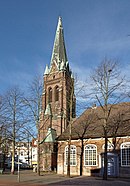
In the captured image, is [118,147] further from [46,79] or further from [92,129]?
[46,79]

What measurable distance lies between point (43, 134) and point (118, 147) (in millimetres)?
20338

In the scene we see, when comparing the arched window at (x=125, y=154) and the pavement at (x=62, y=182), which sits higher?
the arched window at (x=125, y=154)

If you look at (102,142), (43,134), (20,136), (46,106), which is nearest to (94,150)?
(102,142)

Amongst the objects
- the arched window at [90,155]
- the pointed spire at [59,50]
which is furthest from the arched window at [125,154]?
the pointed spire at [59,50]

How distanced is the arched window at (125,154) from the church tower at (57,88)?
2087 centimetres

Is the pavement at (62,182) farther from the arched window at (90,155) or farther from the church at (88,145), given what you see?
the arched window at (90,155)

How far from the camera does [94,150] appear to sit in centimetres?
3350

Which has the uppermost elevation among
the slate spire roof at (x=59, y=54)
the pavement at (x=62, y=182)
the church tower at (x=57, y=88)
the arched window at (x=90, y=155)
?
the slate spire roof at (x=59, y=54)

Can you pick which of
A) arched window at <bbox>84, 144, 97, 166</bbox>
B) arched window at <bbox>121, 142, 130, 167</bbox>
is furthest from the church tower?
arched window at <bbox>121, 142, 130, 167</bbox>

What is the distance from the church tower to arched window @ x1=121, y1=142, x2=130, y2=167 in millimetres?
20870

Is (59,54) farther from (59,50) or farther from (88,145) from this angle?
(88,145)

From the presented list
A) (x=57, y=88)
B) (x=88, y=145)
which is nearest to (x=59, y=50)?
(x=57, y=88)

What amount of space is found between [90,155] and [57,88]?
28276 mm

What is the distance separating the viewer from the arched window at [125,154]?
3048cm
